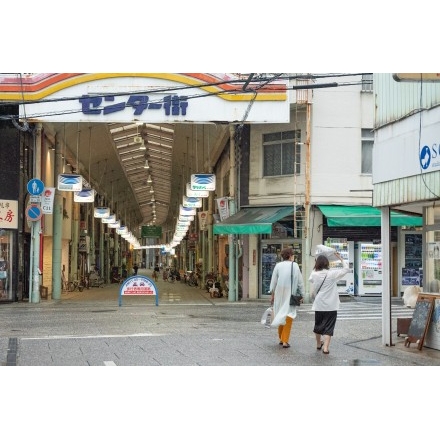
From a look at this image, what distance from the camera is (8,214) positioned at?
90.0ft

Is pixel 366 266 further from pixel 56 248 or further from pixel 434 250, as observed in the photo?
pixel 434 250

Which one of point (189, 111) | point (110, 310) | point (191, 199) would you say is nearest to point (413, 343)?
point (110, 310)

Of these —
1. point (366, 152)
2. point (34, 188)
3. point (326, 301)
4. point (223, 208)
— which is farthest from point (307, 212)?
point (326, 301)

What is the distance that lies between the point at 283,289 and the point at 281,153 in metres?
16.6

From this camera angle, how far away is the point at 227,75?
2667 centimetres

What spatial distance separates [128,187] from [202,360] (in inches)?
1866

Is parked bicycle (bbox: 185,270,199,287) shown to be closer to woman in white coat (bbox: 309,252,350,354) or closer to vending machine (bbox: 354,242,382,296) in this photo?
vending machine (bbox: 354,242,382,296)

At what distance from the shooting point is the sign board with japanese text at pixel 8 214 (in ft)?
89.5

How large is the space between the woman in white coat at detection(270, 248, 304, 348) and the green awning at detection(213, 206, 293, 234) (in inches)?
533

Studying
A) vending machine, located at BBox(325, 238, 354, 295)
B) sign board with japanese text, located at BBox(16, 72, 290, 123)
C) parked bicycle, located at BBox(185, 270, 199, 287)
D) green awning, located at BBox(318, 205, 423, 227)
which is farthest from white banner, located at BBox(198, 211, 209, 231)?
sign board with japanese text, located at BBox(16, 72, 290, 123)

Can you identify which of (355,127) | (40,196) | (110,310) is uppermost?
(355,127)

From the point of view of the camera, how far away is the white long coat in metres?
13.1

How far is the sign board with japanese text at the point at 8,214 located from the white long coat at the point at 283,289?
1662 cm

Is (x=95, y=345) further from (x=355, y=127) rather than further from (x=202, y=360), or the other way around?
(x=355, y=127)
